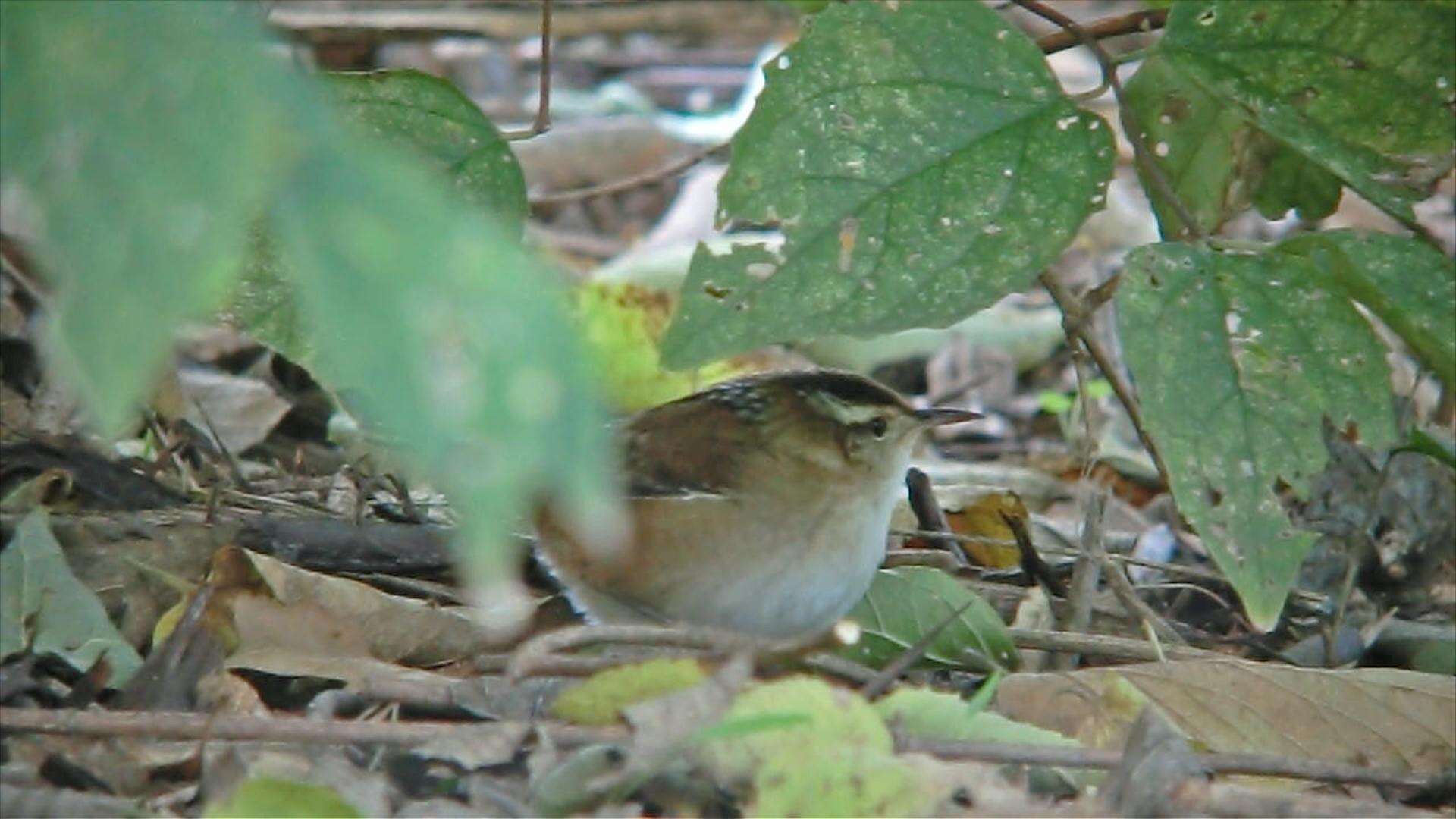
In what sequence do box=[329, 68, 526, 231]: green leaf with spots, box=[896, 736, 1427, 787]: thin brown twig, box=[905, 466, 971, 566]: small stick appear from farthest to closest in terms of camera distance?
box=[905, 466, 971, 566]: small stick, box=[329, 68, 526, 231]: green leaf with spots, box=[896, 736, 1427, 787]: thin brown twig

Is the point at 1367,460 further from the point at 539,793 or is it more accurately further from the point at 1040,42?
the point at 539,793

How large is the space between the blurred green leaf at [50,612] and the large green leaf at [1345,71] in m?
2.30

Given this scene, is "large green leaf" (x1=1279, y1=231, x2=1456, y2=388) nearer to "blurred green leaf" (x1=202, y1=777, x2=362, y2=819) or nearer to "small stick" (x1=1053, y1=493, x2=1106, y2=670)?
"small stick" (x1=1053, y1=493, x2=1106, y2=670)

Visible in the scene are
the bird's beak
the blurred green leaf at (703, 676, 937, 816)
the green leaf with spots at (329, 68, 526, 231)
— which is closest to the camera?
the blurred green leaf at (703, 676, 937, 816)

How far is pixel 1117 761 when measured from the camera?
3.48 meters

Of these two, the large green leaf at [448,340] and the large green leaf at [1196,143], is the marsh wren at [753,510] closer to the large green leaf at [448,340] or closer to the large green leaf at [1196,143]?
the large green leaf at [1196,143]

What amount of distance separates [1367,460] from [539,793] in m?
2.71

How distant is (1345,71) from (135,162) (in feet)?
9.67

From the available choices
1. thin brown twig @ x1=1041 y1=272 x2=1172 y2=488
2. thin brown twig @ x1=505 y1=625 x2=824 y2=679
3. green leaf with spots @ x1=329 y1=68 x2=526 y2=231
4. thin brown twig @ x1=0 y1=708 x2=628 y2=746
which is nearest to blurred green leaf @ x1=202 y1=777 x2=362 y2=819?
thin brown twig @ x1=0 y1=708 x2=628 y2=746

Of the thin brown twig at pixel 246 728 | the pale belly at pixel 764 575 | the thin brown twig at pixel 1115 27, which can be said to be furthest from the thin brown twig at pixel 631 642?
the thin brown twig at pixel 1115 27

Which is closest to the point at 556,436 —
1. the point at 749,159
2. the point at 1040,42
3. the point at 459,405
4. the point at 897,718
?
the point at 459,405

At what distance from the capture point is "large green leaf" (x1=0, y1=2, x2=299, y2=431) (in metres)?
1.86

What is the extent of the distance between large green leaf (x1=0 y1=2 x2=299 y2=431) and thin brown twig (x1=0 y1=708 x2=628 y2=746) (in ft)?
4.69

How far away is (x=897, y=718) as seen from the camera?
3.58 metres
